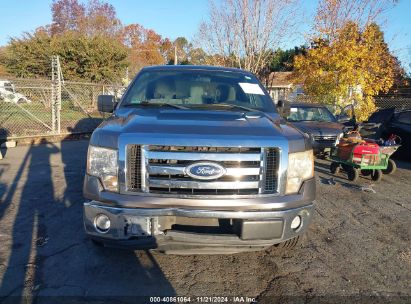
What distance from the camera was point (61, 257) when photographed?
3.72 metres

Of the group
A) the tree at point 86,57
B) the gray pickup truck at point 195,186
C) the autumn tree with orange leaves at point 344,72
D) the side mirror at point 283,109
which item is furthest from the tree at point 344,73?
the tree at point 86,57

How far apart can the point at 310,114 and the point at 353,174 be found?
145 inches

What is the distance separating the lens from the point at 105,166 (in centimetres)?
312

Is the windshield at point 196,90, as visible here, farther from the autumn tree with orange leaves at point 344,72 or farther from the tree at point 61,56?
the tree at point 61,56

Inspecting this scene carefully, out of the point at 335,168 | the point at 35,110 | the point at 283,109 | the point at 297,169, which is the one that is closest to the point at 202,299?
the point at 297,169

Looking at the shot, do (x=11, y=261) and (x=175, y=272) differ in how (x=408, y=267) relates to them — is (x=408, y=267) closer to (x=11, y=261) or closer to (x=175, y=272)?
(x=175, y=272)

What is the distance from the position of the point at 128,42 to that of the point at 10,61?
3065cm

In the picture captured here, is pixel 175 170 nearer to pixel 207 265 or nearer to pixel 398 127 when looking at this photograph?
pixel 207 265

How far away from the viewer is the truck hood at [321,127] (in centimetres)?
944

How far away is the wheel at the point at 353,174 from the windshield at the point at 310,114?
335 centimetres

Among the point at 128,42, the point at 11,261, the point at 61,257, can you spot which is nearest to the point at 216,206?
the point at 61,257

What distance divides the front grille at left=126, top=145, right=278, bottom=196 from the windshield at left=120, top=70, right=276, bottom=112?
48.8 inches

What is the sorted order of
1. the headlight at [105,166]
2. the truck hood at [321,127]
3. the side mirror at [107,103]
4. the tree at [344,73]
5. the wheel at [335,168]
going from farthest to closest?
the tree at [344,73] < the truck hood at [321,127] < the wheel at [335,168] < the side mirror at [107,103] < the headlight at [105,166]

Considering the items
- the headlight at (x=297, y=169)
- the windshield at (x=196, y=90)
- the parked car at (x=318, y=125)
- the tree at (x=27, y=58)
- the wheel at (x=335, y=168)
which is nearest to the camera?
the headlight at (x=297, y=169)
